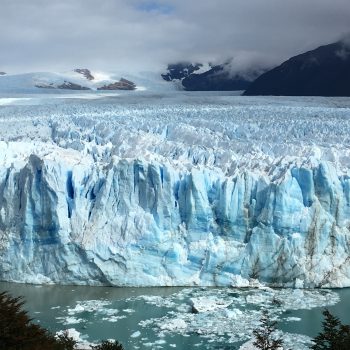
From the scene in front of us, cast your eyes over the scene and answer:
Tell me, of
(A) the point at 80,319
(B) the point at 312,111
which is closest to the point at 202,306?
(A) the point at 80,319

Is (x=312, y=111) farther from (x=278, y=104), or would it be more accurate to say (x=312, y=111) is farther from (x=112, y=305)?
(x=112, y=305)

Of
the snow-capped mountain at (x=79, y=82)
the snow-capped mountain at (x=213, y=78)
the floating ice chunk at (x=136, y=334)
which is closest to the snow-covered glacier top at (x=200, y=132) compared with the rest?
the floating ice chunk at (x=136, y=334)

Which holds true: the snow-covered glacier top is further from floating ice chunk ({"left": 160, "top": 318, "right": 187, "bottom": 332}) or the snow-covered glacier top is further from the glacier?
floating ice chunk ({"left": 160, "top": 318, "right": 187, "bottom": 332})

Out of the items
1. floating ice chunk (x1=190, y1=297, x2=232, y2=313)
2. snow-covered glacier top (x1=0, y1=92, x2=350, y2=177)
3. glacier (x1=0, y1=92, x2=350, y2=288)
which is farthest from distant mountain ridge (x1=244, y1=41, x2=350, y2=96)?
floating ice chunk (x1=190, y1=297, x2=232, y2=313)

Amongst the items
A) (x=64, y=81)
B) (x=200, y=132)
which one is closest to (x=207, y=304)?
(x=200, y=132)

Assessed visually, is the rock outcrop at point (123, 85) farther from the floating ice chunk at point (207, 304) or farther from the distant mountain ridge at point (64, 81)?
the floating ice chunk at point (207, 304)

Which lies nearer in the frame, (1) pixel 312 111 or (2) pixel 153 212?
(2) pixel 153 212
